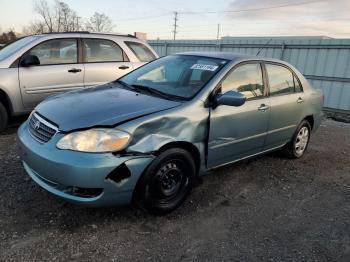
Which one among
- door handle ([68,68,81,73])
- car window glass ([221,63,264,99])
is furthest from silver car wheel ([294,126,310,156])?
door handle ([68,68,81,73])

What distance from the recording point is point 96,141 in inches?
117

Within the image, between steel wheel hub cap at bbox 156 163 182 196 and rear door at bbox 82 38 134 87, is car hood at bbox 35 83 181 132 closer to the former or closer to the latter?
steel wheel hub cap at bbox 156 163 182 196

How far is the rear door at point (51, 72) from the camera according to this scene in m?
5.71

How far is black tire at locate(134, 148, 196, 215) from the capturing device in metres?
3.19

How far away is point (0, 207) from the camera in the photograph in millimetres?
3383

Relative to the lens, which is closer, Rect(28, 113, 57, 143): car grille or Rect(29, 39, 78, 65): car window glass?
Rect(28, 113, 57, 143): car grille

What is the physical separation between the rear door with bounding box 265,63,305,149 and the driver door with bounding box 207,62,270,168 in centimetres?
19

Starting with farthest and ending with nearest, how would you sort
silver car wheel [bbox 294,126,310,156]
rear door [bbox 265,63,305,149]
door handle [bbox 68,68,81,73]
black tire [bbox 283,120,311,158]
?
1. door handle [bbox 68,68,81,73]
2. silver car wheel [bbox 294,126,310,156]
3. black tire [bbox 283,120,311,158]
4. rear door [bbox 265,63,305,149]

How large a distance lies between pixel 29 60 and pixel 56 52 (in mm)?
606

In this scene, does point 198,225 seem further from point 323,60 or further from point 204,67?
point 323,60

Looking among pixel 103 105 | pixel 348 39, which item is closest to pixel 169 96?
pixel 103 105

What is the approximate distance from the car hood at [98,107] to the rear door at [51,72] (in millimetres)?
2160

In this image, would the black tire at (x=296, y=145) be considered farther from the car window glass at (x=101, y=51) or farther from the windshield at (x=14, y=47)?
the windshield at (x=14, y=47)

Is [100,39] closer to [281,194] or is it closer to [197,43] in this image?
[281,194]
